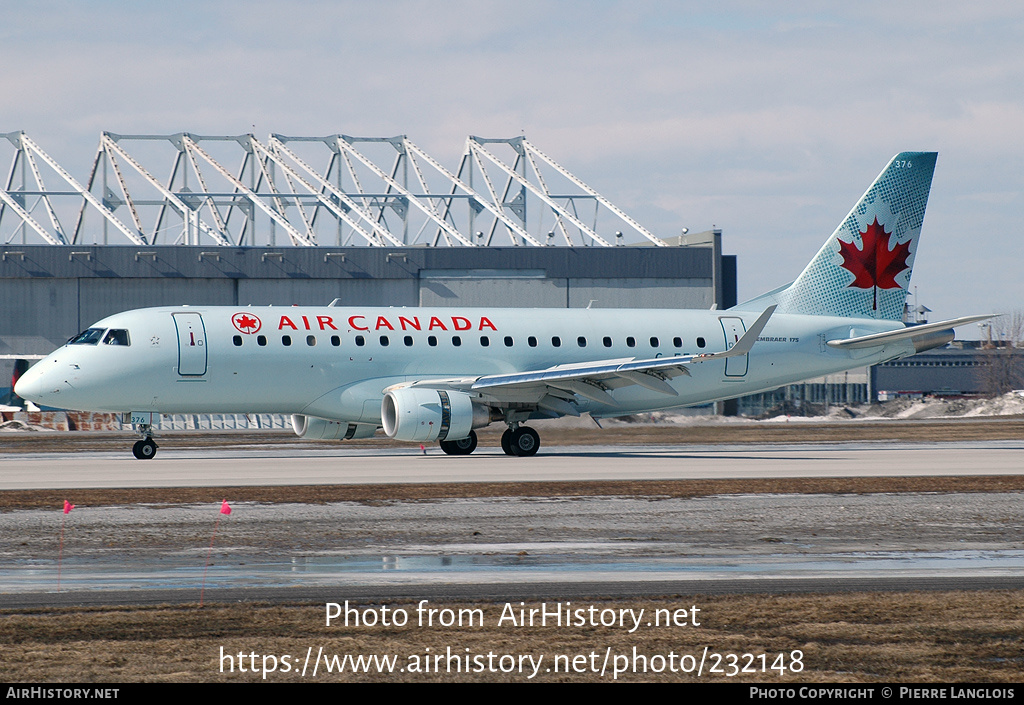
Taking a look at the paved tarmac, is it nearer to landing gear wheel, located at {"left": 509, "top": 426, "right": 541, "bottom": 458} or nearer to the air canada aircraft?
landing gear wheel, located at {"left": 509, "top": 426, "right": 541, "bottom": 458}

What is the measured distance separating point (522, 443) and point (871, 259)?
49.0 feet

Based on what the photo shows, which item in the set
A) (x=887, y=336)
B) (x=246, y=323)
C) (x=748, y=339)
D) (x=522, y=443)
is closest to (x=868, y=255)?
(x=887, y=336)

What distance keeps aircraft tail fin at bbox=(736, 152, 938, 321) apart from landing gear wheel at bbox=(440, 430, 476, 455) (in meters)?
12.6

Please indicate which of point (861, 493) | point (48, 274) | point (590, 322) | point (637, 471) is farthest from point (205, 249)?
point (861, 493)

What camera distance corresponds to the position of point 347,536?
55.8 feet

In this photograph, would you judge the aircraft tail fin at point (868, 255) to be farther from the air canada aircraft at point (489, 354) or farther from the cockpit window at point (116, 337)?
the cockpit window at point (116, 337)

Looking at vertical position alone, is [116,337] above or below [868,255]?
below

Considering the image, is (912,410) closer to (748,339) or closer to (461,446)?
(748,339)

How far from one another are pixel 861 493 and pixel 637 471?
21.9 ft

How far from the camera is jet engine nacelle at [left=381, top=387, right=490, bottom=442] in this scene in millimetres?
33000

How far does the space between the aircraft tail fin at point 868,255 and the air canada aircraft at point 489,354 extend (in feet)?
0.16

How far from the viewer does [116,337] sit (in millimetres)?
33531
